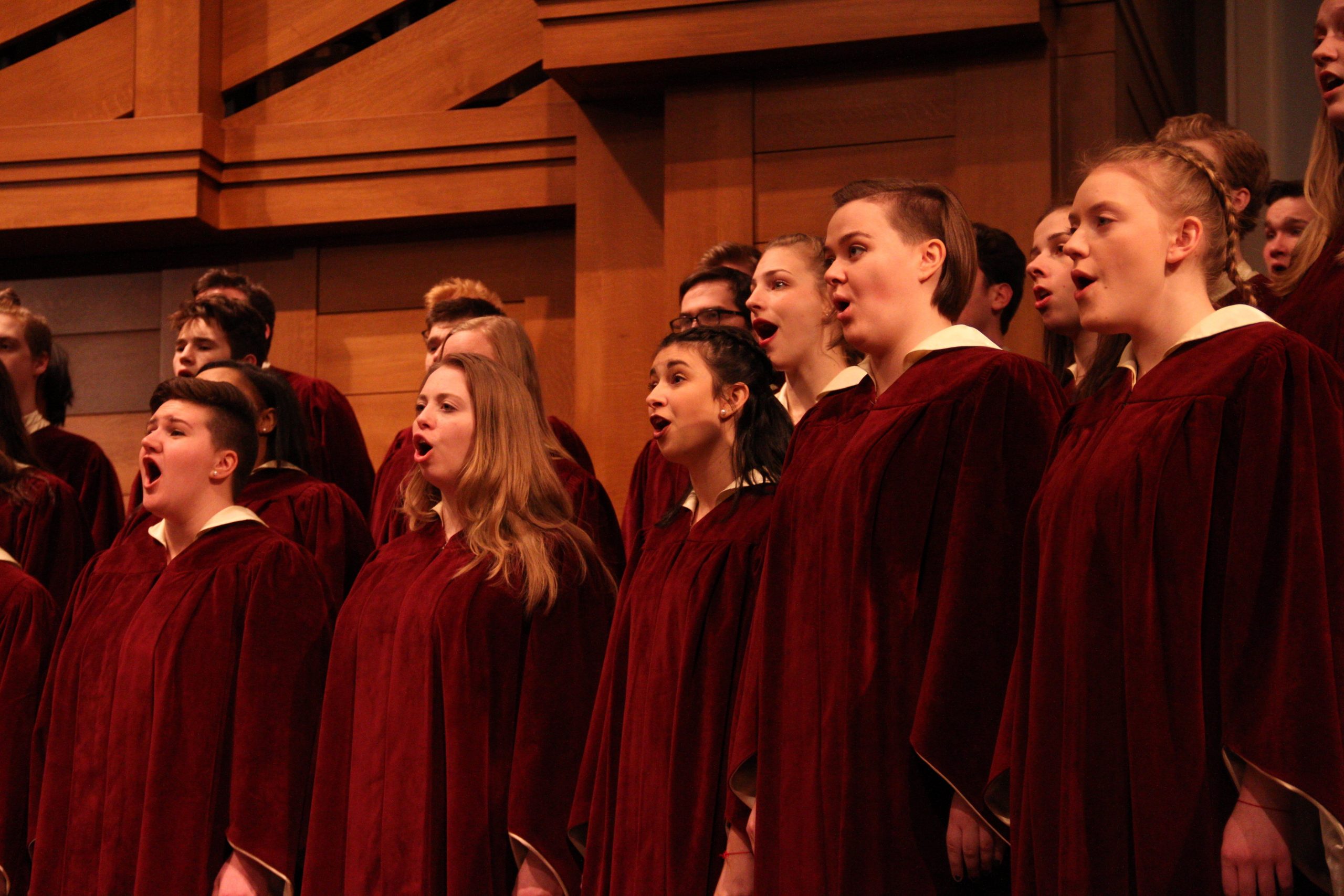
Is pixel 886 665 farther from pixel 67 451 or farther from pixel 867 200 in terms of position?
pixel 67 451

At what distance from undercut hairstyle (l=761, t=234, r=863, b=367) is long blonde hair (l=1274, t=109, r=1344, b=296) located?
2.77 ft

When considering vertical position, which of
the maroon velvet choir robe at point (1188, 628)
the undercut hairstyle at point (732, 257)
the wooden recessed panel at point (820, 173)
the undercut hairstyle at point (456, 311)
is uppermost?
the wooden recessed panel at point (820, 173)

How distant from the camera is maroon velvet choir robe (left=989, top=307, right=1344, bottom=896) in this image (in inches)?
78.2

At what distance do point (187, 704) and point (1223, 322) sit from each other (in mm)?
2222

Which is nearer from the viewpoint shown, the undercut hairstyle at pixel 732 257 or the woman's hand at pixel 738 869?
the woman's hand at pixel 738 869

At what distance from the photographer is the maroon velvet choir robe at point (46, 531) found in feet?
13.6

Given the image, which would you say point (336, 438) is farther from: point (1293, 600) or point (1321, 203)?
point (1293, 600)

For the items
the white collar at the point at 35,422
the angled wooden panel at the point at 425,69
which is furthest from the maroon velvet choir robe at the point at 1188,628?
the angled wooden panel at the point at 425,69

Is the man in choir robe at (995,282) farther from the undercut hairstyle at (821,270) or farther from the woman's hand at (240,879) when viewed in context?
the woman's hand at (240,879)

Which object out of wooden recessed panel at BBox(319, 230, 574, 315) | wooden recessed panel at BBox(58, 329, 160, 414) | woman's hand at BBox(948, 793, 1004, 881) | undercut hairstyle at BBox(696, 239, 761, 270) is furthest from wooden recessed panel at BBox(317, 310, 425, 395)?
woman's hand at BBox(948, 793, 1004, 881)

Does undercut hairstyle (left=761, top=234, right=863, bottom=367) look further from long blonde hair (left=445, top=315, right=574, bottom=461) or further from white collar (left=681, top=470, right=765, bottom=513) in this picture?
long blonde hair (left=445, top=315, right=574, bottom=461)

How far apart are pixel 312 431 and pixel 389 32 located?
186 centimetres

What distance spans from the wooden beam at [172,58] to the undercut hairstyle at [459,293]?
1.38 m

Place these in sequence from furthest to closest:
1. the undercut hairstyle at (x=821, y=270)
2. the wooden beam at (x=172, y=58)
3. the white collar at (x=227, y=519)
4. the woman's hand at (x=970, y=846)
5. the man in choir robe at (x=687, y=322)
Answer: the wooden beam at (x=172, y=58) < the man in choir robe at (x=687, y=322) < the white collar at (x=227, y=519) < the undercut hairstyle at (x=821, y=270) < the woman's hand at (x=970, y=846)
